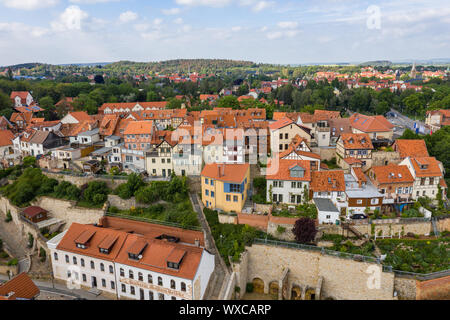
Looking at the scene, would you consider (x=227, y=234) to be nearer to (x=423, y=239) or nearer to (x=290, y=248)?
(x=290, y=248)

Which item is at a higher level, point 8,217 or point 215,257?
point 215,257

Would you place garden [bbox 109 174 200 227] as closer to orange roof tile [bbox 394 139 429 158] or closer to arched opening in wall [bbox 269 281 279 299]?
arched opening in wall [bbox 269 281 279 299]

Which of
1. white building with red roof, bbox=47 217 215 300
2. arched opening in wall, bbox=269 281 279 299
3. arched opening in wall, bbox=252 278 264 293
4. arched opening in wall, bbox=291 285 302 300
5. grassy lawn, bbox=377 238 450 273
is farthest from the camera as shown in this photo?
arched opening in wall, bbox=252 278 264 293

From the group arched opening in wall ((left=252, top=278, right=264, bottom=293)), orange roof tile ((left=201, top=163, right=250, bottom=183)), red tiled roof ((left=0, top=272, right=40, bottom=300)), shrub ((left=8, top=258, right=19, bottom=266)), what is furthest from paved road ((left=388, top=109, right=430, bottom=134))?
shrub ((left=8, top=258, right=19, bottom=266))

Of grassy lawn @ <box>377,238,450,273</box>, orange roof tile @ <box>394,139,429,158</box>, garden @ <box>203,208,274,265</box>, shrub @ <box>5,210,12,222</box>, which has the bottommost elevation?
shrub @ <box>5,210,12,222</box>

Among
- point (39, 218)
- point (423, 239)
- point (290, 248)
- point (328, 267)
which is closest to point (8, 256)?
point (39, 218)

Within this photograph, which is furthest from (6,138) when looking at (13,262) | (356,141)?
(356,141)

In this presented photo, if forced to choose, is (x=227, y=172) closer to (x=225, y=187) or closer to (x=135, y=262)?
(x=225, y=187)

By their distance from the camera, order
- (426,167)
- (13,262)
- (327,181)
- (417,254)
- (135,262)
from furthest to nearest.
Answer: (426,167), (327,181), (13,262), (417,254), (135,262)
